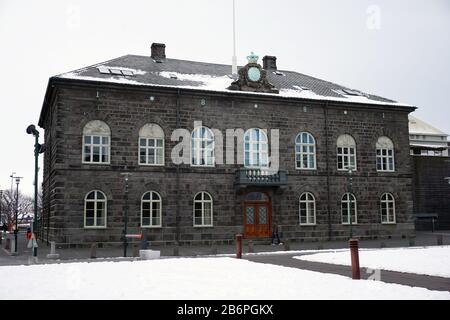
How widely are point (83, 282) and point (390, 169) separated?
87.7 feet

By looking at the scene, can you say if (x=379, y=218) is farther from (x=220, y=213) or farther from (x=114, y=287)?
(x=114, y=287)

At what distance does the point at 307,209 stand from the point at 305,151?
12.2ft

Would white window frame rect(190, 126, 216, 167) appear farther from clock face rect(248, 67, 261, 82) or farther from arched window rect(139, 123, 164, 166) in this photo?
clock face rect(248, 67, 261, 82)

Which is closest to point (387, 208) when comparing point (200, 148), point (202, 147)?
point (202, 147)

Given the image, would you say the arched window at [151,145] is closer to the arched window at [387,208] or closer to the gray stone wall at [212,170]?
the gray stone wall at [212,170]

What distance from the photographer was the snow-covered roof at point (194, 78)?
28500mm

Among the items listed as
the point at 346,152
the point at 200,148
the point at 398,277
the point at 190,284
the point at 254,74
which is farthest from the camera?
the point at 346,152

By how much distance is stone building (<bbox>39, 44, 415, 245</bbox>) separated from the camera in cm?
2683

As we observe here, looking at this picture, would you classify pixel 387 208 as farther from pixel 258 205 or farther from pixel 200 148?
pixel 200 148

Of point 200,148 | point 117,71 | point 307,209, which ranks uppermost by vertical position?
point 117,71

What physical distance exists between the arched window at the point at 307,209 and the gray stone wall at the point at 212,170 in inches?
16.1

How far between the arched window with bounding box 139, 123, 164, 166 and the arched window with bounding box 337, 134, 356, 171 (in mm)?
11890

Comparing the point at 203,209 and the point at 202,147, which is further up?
the point at 202,147

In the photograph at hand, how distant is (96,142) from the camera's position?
89.4 feet
